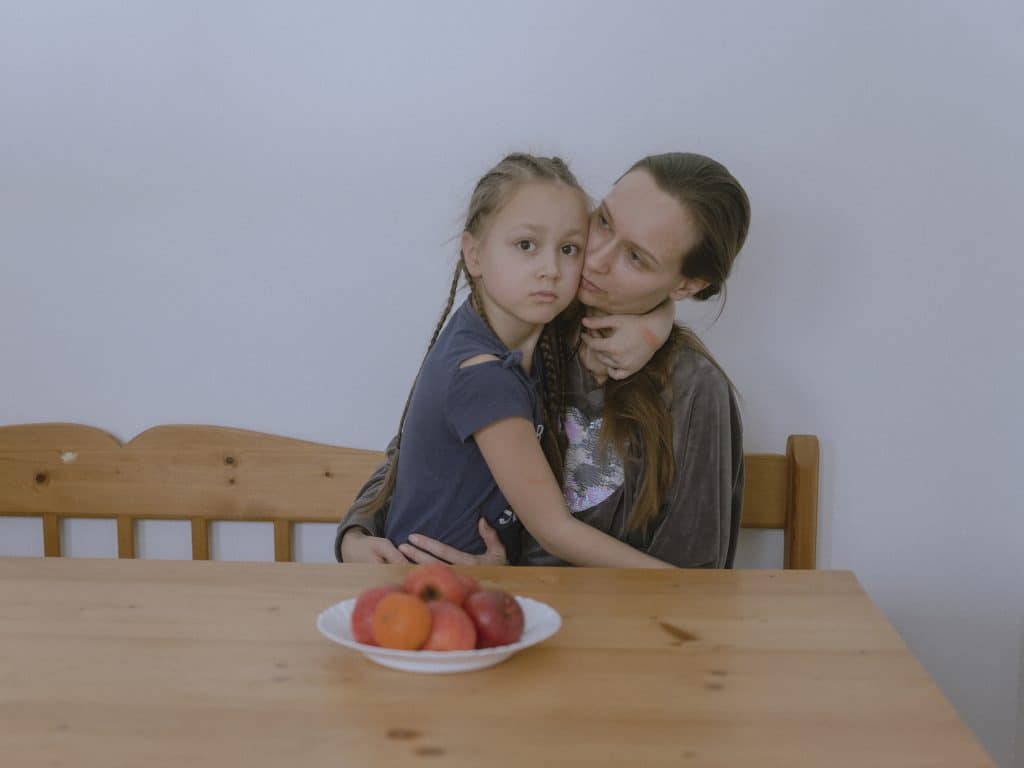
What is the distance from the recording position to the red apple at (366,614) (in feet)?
3.14

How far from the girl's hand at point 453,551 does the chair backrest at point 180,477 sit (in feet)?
1.42

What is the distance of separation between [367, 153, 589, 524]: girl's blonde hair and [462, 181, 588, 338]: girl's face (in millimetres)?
14

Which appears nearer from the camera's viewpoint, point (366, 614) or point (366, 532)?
point (366, 614)

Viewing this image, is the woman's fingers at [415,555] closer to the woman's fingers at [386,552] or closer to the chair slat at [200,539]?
the woman's fingers at [386,552]

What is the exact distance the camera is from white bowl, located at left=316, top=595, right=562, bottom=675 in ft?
3.05

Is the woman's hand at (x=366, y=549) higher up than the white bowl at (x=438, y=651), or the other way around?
the white bowl at (x=438, y=651)

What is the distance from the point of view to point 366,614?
960 mm

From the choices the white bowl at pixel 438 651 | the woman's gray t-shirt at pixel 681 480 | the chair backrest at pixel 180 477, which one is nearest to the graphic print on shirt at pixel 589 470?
the woman's gray t-shirt at pixel 681 480

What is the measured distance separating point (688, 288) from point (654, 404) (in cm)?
17

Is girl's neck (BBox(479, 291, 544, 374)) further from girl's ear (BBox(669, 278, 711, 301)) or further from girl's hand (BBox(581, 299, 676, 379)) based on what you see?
girl's ear (BBox(669, 278, 711, 301))

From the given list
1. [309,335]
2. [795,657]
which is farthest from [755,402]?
[795,657]

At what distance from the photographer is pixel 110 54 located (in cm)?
191

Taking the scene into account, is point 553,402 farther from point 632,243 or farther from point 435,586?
point 435,586

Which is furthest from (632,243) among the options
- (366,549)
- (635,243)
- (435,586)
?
(435,586)
